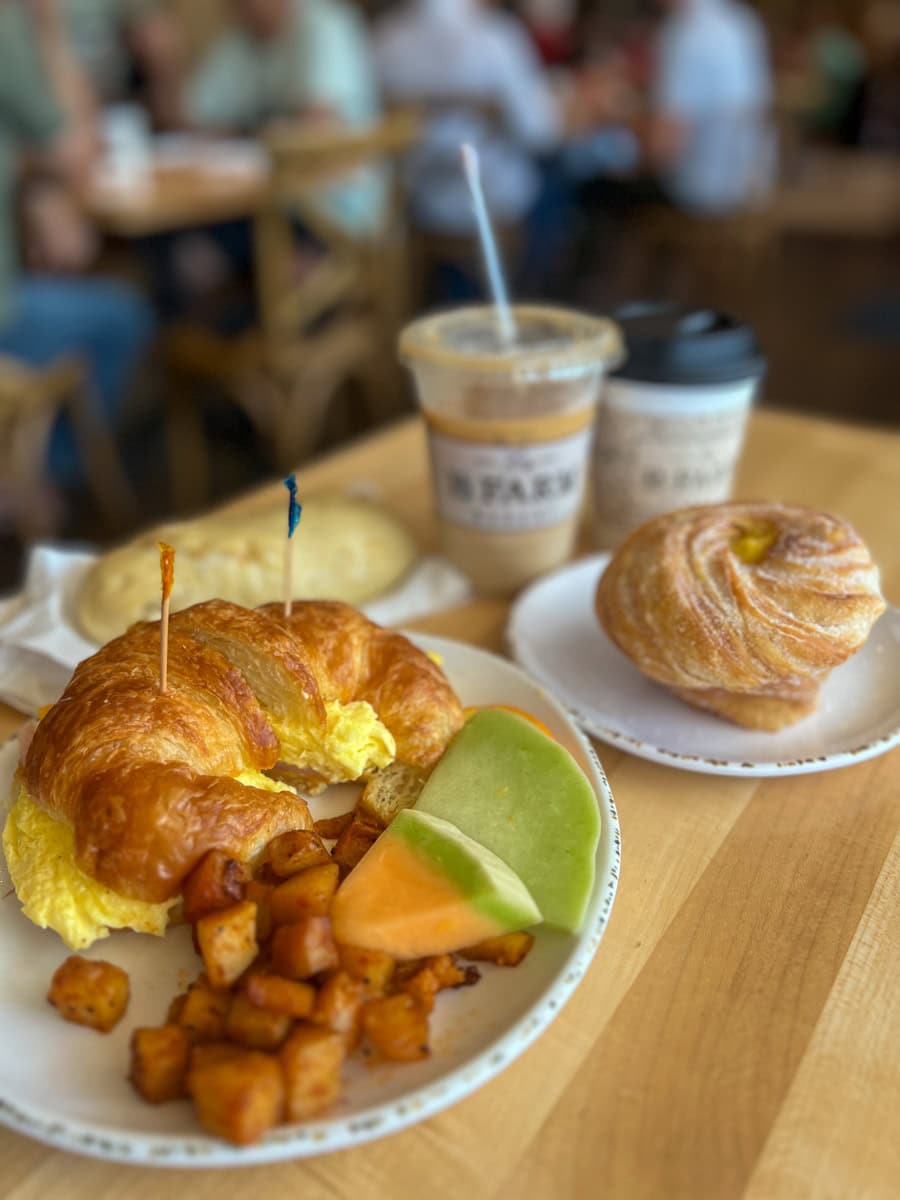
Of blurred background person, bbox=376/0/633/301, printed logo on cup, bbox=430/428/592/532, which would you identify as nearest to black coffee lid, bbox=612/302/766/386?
printed logo on cup, bbox=430/428/592/532

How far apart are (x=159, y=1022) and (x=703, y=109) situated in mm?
5748

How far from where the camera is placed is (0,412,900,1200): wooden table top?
1.99 ft

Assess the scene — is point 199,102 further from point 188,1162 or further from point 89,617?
point 188,1162

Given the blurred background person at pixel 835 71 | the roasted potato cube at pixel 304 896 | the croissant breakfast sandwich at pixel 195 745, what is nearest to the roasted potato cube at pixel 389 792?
the croissant breakfast sandwich at pixel 195 745

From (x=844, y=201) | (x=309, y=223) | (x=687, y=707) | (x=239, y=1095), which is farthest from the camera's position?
(x=844, y=201)

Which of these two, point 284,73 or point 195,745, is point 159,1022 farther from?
point 284,73

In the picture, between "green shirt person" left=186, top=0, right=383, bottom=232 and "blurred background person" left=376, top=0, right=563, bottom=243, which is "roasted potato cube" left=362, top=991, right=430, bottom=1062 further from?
"blurred background person" left=376, top=0, right=563, bottom=243

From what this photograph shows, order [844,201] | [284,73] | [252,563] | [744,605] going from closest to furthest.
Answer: [744,605]
[252,563]
[284,73]
[844,201]

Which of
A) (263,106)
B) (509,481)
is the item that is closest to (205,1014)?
(509,481)

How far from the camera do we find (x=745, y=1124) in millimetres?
634

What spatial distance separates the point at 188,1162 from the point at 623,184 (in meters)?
5.24

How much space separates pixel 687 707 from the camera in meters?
1.01

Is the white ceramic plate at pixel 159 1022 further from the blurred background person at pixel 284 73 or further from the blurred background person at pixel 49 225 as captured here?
the blurred background person at pixel 284 73

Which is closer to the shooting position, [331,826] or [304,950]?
[304,950]
